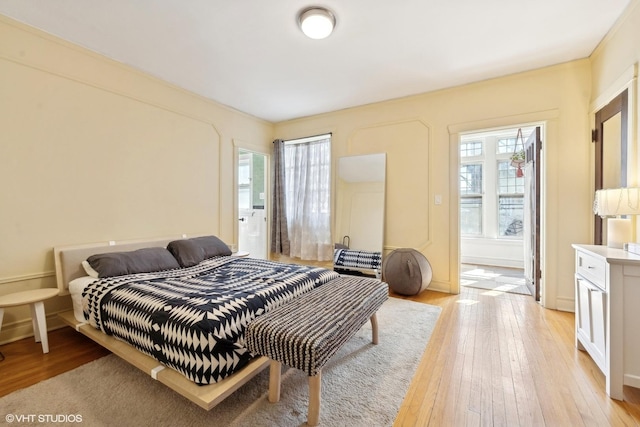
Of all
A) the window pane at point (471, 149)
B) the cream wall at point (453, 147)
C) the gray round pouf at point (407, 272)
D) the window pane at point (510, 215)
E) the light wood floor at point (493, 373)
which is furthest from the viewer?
the window pane at point (471, 149)

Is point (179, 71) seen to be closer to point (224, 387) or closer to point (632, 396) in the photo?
point (224, 387)

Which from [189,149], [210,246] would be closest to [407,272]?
[210,246]

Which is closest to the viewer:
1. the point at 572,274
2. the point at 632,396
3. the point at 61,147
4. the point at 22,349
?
the point at 632,396

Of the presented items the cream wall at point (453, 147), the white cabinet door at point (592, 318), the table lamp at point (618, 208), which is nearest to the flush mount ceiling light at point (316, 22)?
the cream wall at point (453, 147)

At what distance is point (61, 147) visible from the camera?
246cm

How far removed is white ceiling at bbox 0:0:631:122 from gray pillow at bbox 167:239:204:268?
6.24 feet

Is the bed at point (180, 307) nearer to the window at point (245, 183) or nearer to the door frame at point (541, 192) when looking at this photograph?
the door frame at point (541, 192)

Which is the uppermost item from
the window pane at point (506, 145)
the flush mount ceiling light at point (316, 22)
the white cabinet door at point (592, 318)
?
the flush mount ceiling light at point (316, 22)

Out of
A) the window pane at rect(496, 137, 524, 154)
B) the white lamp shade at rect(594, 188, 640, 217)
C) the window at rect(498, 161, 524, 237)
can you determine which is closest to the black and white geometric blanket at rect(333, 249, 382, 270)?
the white lamp shade at rect(594, 188, 640, 217)

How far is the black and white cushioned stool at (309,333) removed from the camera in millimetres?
1321

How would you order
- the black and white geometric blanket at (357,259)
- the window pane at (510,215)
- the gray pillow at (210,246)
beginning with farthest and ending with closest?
the window pane at (510,215) < the black and white geometric blanket at (357,259) < the gray pillow at (210,246)

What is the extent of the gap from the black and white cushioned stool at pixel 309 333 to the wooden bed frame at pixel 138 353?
175 mm

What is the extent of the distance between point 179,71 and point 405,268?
3441 mm

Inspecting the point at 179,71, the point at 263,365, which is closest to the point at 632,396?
the point at 263,365
